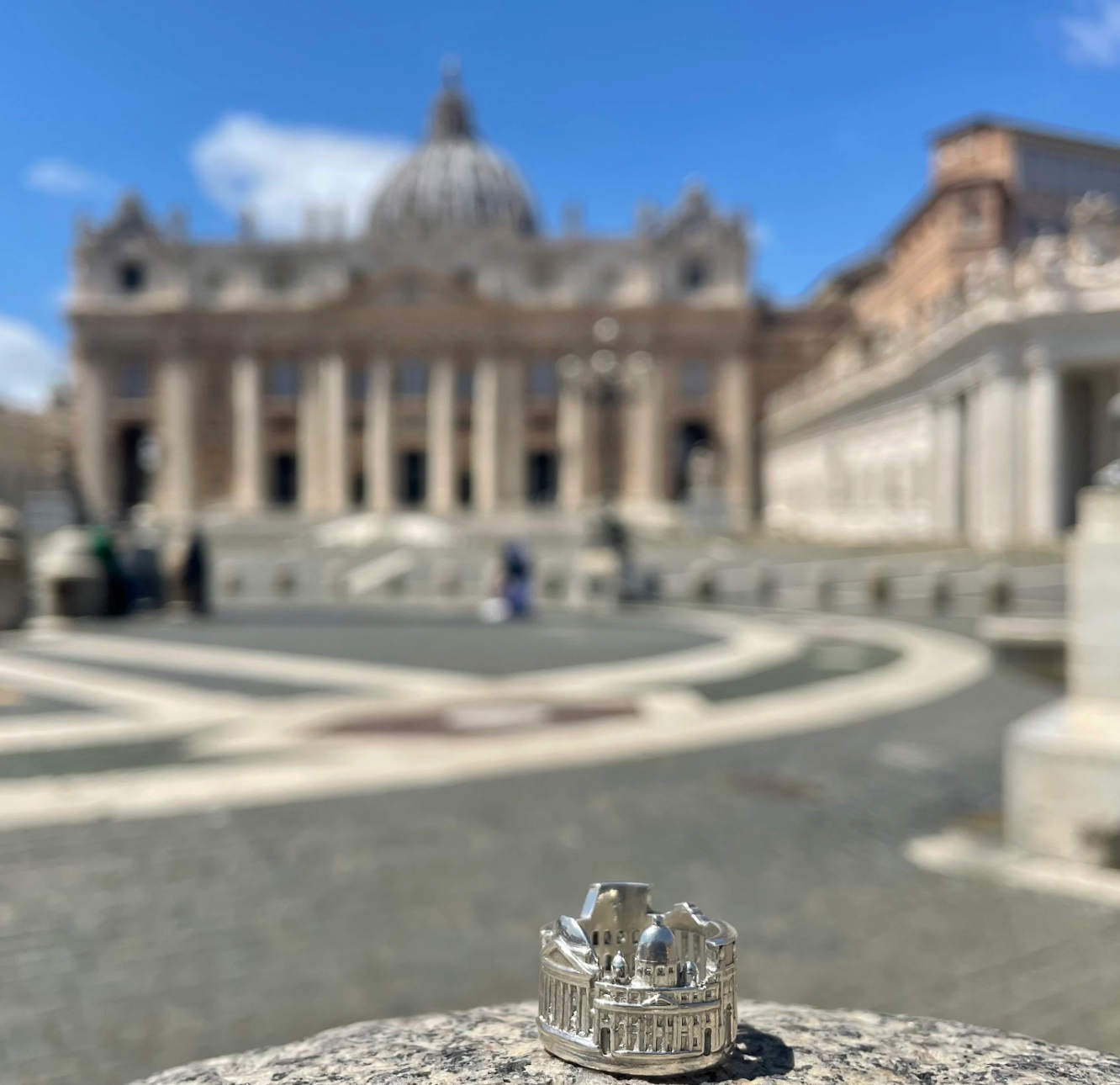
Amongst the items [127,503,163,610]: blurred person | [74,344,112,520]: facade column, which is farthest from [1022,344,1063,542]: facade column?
[74,344,112,520]: facade column

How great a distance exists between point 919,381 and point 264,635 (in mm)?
21354

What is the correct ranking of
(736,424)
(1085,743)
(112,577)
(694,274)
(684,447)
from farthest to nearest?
(684,447) < (694,274) < (736,424) < (112,577) < (1085,743)

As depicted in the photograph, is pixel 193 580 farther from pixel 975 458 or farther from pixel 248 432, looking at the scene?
pixel 248 432

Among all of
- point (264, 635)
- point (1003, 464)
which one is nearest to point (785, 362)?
Answer: point (1003, 464)

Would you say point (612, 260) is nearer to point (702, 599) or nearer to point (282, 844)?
point (702, 599)

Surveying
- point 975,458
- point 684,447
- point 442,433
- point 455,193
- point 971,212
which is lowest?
point 975,458

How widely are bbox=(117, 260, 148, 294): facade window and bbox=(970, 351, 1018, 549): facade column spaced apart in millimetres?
54233

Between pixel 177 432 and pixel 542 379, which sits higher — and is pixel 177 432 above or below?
below

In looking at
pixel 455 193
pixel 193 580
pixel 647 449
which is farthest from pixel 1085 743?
pixel 455 193

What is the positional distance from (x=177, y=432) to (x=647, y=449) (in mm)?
28116

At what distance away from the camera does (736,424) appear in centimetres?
6016

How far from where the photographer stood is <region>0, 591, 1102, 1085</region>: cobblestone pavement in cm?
334

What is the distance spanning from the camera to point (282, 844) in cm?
500

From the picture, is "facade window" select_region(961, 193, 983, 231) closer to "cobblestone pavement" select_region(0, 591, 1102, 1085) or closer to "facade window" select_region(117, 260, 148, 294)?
"cobblestone pavement" select_region(0, 591, 1102, 1085)
